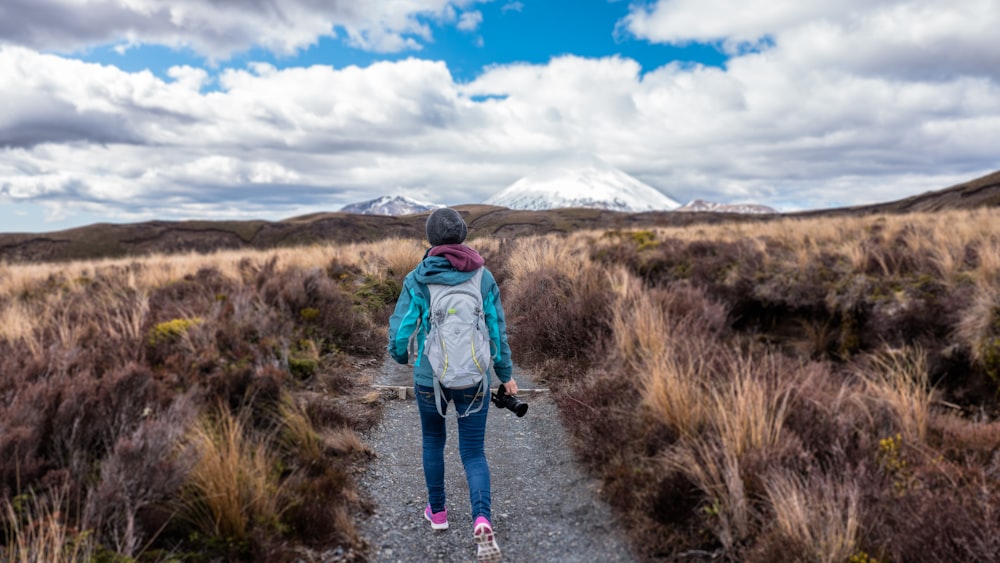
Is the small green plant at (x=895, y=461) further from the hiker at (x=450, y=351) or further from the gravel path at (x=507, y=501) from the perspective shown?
the hiker at (x=450, y=351)

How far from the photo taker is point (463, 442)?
349 cm

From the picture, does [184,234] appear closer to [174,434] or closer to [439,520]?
[174,434]

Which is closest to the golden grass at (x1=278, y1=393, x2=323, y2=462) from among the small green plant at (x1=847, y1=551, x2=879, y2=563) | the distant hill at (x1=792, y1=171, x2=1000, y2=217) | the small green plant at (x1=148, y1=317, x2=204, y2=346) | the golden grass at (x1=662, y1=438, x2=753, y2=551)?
the small green plant at (x1=148, y1=317, x2=204, y2=346)

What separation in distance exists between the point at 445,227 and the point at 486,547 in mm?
2024

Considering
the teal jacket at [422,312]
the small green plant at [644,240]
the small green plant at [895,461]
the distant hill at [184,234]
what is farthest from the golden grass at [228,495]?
the distant hill at [184,234]

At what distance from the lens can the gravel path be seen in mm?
3470

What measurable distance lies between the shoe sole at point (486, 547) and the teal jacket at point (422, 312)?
97 centimetres

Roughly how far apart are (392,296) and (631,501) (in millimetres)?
8394

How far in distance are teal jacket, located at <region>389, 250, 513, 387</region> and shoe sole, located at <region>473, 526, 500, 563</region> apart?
966mm

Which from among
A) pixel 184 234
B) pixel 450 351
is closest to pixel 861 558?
pixel 450 351

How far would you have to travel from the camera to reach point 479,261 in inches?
132

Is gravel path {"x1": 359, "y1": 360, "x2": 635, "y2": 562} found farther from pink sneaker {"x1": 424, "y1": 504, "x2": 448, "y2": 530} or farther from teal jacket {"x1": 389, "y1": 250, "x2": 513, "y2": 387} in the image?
teal jacket {"x1": 389, "y1": 250, "x2": 513, "y2": 387}

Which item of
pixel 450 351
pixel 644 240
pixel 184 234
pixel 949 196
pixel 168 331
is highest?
pixel 949 196

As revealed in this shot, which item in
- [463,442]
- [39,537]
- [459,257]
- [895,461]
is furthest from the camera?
[463,442]
